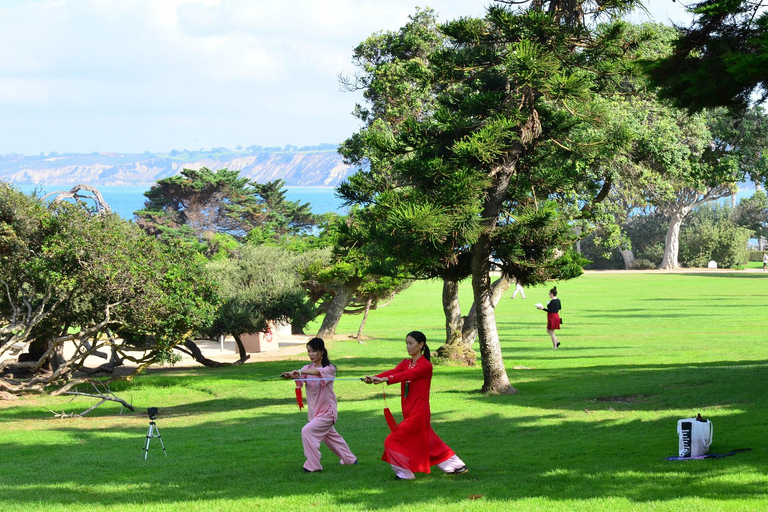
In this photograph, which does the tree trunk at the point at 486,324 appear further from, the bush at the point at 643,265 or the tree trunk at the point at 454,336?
the bush at the point at 643,265

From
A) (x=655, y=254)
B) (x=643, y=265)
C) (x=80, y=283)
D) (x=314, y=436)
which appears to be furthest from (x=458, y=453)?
(x=655, y=254)

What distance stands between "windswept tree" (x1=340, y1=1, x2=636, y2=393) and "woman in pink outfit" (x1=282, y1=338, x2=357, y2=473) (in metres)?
5.81

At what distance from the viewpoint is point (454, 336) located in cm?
2442

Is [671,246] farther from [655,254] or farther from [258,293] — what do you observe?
[258,293]

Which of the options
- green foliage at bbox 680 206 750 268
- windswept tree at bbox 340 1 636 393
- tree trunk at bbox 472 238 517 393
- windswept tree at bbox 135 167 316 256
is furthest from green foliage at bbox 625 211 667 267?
tree trunk at bbox 472 238 517 393

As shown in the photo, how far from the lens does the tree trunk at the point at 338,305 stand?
→ 1244 inches

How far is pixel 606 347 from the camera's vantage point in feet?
89.8

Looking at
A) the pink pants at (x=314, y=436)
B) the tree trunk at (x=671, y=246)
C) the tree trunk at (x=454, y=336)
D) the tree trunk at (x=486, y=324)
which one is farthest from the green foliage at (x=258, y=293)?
the tree trunk at (x=671, y=246)

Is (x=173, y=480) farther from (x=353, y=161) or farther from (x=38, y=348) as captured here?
(x=353, y=161)

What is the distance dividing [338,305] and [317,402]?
22.6 meters

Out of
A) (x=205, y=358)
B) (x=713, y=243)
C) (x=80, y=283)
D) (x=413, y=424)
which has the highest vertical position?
(x=713, y=243)

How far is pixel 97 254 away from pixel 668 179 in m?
15.0

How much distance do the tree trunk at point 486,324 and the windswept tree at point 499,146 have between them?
0.02 metres

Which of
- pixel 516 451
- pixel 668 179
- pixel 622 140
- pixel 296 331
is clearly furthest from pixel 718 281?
pixel 516 451
